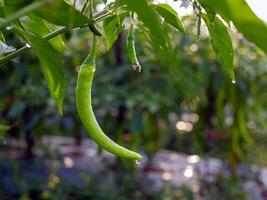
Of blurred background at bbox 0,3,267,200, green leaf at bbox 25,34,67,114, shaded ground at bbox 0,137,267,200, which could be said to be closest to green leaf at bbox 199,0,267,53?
green leaf at bbox 25,34,67,114

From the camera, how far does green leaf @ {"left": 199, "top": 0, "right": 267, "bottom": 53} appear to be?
0.33 meters

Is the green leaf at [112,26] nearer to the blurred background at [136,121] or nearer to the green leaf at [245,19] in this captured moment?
the green leaf at [245,19]

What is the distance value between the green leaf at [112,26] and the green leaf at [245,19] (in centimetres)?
26

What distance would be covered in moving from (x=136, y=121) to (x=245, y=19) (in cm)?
174

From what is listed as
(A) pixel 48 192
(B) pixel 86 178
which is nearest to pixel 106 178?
(B) pixel 86 178

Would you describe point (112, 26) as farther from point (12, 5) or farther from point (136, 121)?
point (136, 121)

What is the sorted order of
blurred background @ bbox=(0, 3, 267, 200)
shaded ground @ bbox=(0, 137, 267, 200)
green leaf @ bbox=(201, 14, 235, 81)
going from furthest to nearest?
shaded ground @ bbox=(0, 137, 267, 200) < blurred background @ bbox=(0, 3, 267, 200) < green leaf @ bbox=(201, 14, 235, 81)

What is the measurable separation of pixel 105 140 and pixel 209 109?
1.91m

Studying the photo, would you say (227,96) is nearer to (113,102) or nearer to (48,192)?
(113,102)

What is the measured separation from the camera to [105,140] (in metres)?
0.52

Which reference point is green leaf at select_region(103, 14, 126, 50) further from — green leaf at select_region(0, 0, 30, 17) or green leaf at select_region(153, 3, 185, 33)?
green leaf at select_region(0, 0, 30, 17)

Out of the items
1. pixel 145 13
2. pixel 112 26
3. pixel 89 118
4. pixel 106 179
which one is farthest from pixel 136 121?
pixel 145 13

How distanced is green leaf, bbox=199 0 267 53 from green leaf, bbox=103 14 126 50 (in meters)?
0.26

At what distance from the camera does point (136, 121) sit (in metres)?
2.07
